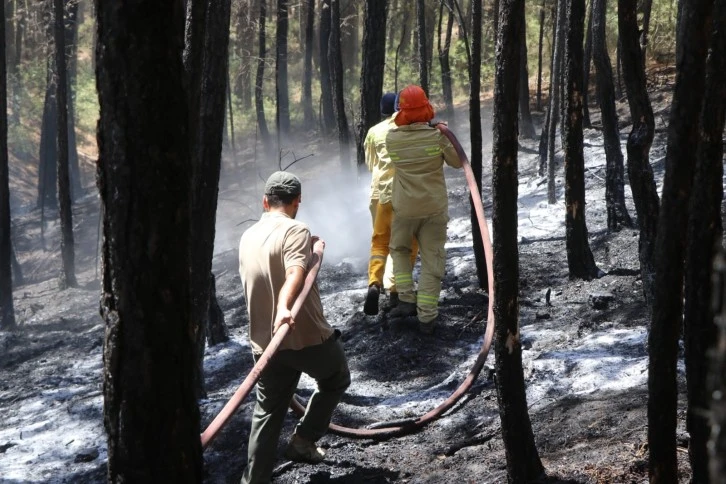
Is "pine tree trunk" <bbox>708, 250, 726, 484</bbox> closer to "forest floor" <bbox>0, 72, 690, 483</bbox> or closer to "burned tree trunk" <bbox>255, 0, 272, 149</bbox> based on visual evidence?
"forest floor" <bbox>0, 72, 690, 483</bbox>

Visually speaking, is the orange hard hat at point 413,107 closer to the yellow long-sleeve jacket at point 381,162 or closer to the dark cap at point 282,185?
the yellow long-sleeve jacket at point 381,162

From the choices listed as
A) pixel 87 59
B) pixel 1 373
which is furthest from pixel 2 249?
pixel 87 59

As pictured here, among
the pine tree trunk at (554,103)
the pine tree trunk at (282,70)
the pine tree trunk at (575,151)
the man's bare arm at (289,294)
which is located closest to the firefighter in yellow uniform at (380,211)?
the pine tree trunk at (575,151)

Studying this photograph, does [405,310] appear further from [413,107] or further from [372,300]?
[413,107]

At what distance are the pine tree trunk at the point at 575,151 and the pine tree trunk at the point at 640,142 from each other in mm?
3167

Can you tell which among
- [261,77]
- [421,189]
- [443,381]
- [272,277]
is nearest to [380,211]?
[421,189]

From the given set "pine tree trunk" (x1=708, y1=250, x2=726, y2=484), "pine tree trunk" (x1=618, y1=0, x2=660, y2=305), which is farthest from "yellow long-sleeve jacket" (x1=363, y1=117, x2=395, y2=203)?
"pine tree trunk" (x1=708, y1=250, x2=726, y2=484)

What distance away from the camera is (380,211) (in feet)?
28.9

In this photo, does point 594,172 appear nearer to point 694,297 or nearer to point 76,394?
point 76,394

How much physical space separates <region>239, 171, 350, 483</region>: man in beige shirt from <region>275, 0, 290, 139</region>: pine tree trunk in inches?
875

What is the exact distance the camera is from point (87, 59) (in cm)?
4966

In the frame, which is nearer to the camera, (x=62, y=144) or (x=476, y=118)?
(x=476, y=118)

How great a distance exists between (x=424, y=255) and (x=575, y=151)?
7.77 feet

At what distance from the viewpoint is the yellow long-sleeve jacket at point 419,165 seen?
27.1 ft
